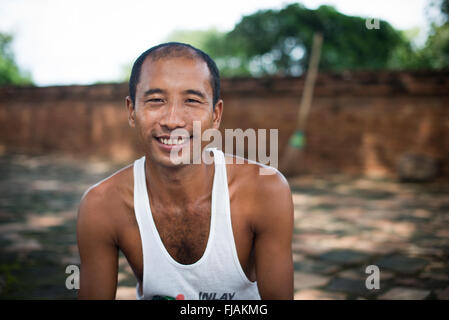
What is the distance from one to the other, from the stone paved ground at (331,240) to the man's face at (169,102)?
1.37 metres

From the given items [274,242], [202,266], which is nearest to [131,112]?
[202,266]

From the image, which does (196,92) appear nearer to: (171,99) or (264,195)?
(171,99)

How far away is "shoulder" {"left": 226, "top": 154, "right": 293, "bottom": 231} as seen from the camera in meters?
1.90

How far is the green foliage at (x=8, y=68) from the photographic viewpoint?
85.5ft

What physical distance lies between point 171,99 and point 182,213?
0.55 m

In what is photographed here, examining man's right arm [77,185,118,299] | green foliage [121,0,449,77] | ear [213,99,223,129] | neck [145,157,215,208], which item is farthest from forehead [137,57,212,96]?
green foliage [121,0,449,77]

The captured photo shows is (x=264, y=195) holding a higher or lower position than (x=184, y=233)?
higher

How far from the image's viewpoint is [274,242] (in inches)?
74.3

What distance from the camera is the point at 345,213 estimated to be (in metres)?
5.29

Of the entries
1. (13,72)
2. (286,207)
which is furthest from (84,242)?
(13,72)

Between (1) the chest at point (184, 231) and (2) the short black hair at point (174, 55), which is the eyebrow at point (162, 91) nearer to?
(2) the short black hair at point (174, 55)

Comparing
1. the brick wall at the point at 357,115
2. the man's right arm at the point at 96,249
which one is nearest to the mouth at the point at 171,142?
the man's right arm at the point at 96,249

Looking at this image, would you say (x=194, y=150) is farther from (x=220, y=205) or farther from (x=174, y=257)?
(x=174, y=257)
